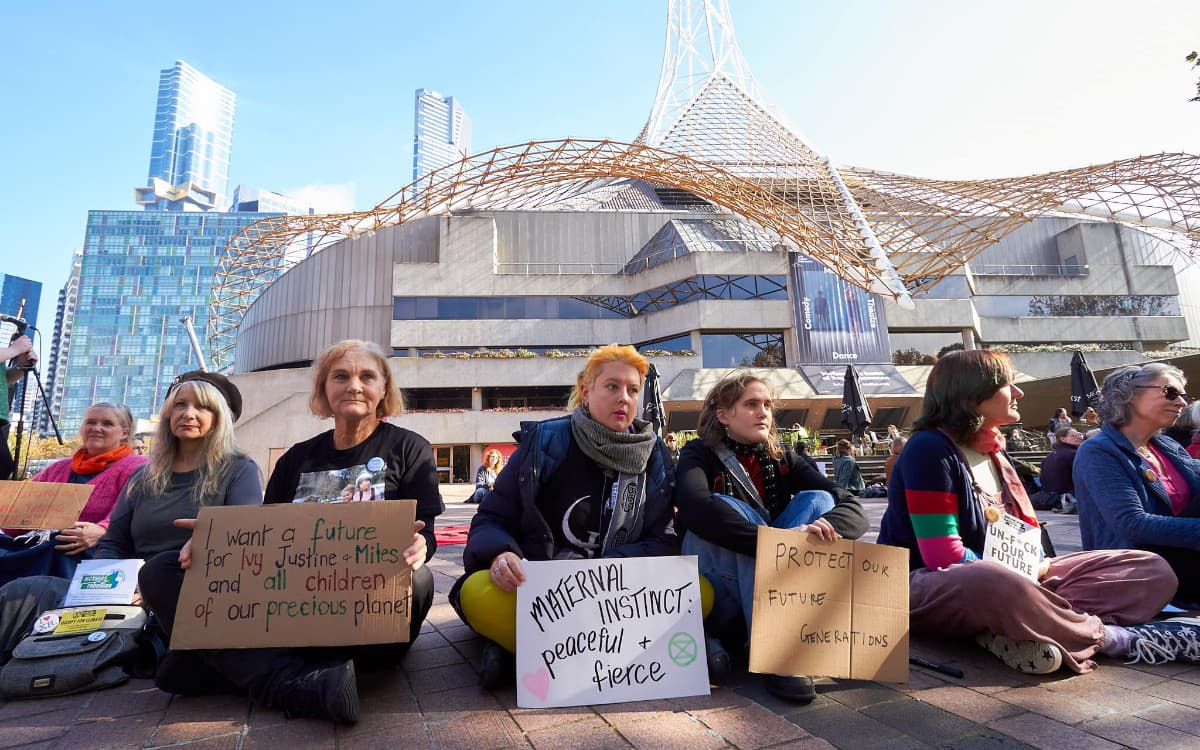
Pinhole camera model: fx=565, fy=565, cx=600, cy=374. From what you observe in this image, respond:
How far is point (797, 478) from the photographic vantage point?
125 inches

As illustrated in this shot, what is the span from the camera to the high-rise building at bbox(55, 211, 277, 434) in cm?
12950

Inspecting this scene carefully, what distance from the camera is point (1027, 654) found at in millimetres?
2508

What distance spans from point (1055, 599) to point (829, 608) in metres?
1.03

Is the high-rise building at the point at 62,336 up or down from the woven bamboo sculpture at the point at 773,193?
up

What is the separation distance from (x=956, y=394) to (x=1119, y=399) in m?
1.27

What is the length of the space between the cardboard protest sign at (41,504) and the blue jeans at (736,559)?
356 centimetres

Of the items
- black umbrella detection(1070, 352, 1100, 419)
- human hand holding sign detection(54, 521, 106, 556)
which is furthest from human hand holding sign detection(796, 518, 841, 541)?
black umbrella detection(1070, 352, 1100, 419)

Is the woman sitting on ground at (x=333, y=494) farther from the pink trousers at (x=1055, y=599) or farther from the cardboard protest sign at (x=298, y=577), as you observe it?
the pink trousers at (x=1055, y=599)

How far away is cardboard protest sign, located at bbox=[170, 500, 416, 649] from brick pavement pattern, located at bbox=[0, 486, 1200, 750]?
309 mm

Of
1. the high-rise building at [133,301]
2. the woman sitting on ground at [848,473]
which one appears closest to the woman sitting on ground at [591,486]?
the woman sitting on ground at [848,473]

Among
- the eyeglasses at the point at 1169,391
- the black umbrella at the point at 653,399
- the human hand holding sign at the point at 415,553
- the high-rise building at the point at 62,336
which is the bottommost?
the human hand holding sign at the point at 415,553

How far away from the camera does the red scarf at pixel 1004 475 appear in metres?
2.97

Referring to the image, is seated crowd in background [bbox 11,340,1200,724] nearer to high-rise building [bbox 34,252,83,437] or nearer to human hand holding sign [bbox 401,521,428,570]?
human hand holding sign [bbox 401,521,428,570]

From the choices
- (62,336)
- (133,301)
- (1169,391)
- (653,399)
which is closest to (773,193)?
(653,399)
